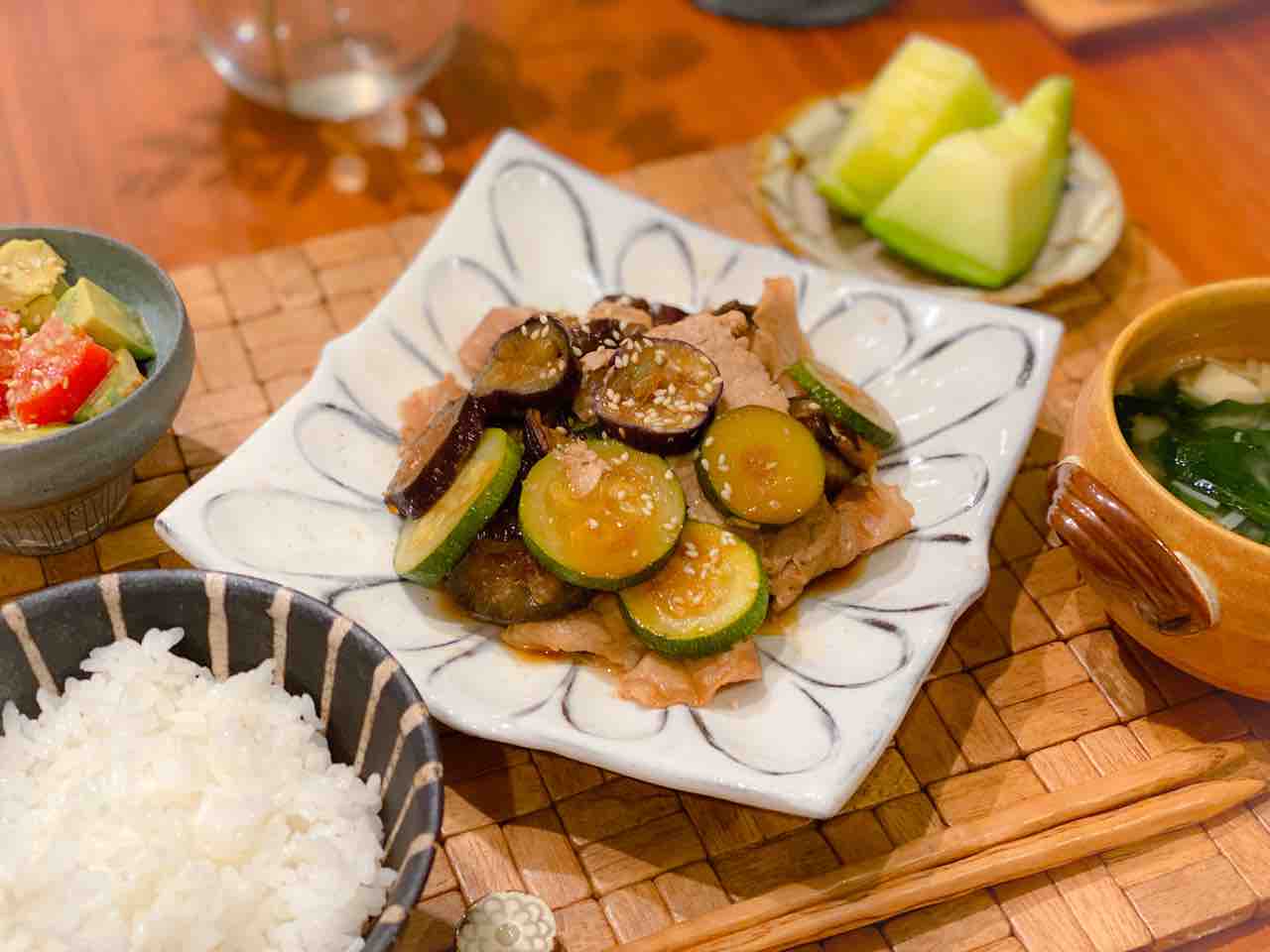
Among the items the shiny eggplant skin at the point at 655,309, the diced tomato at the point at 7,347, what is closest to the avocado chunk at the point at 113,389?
the diced tomato at the point at 7,347

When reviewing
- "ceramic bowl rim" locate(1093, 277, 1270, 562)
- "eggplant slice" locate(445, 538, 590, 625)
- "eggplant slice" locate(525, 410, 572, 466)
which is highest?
"ceramic bowl rim" locate(1093, 277, 1270, 562)

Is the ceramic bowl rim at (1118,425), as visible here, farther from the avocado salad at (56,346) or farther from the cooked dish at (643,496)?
the avocado salad at (56,346)

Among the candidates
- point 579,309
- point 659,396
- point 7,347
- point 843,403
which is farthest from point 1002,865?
point 7,347

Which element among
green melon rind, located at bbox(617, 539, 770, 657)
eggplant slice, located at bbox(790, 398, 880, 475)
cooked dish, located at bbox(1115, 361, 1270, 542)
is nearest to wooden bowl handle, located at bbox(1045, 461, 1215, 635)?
cooked dish, located at bbox(1115, 361, 1270, 542)

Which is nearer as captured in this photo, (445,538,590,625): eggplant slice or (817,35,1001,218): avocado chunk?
(445,538,590,625): eggplant slice

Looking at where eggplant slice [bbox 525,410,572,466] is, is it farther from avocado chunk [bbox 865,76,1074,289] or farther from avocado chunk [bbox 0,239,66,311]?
avocado chunk [bbox 865,76,1074,289]

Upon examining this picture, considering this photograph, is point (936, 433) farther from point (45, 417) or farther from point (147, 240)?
point (147, 240)

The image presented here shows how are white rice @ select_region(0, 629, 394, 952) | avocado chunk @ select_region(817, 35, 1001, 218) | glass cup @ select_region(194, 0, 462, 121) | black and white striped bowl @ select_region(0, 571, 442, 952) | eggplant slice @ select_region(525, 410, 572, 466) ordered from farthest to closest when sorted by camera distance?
glass cup @ select_region(194, 0, 462, 121), avocado chunk @ select_region(817, 35, 1001, 218), eggplant slice @ select_region(525, 410, 572, 466), black and white striped bowl @ select_region(0, 571, 442, 952), white rice @ select_region(0, 629, 394, 952)
